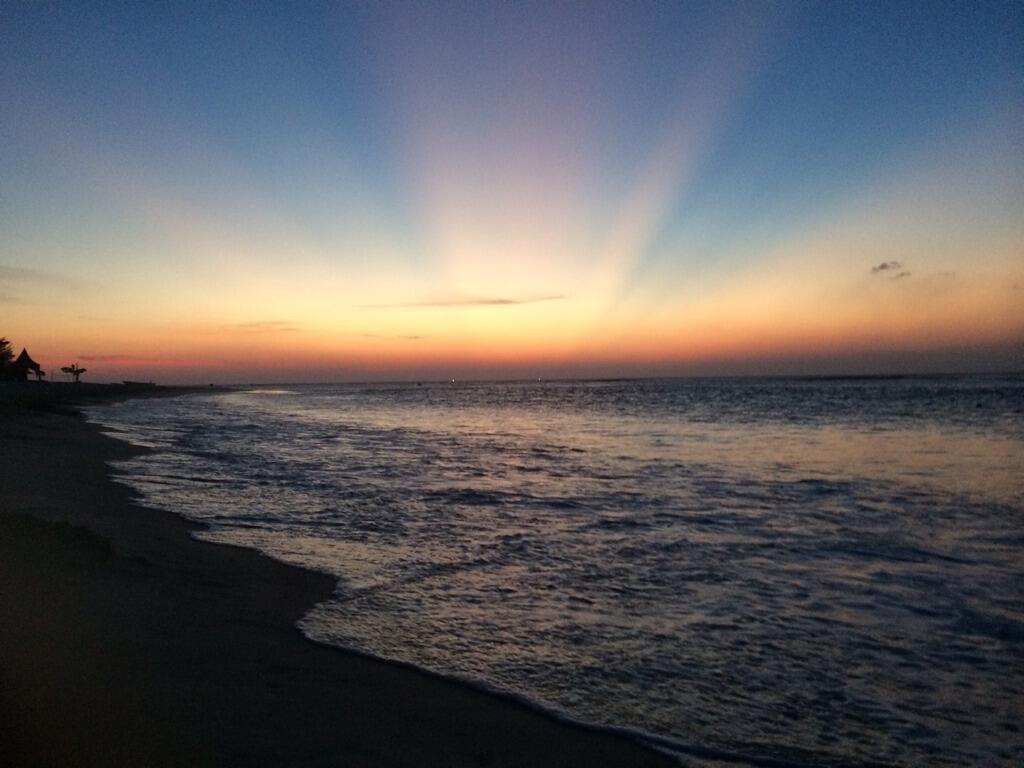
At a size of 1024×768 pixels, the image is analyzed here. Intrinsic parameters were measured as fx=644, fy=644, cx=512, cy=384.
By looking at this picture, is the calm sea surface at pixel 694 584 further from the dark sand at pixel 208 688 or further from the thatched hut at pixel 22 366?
the thatched hut at pixel 22 366

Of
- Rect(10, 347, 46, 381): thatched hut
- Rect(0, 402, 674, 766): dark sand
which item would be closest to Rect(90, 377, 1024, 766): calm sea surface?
Rect(0, 402, 674, 766): dark sand

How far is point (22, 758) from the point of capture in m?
3.41

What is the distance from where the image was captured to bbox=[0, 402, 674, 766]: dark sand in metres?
3.86

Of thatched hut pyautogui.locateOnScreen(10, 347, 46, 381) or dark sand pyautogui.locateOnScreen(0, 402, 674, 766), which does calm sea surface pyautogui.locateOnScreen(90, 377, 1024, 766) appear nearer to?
dark sand pyautogui.locateOnScreen(0, 402, 674, 766)

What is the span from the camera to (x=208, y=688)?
4652 mm

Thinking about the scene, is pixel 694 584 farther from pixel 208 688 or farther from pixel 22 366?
pixel 22 366

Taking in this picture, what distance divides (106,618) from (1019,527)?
43.1 ft

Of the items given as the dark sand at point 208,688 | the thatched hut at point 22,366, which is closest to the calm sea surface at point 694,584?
the dark sand at point 208,688

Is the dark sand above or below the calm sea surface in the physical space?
above

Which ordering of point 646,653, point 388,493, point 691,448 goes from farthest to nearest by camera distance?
1. point 691,448
2. point 388,493
3. point 646,653

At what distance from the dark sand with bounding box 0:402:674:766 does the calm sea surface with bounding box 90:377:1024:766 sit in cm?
40

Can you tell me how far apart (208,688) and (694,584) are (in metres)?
5.45

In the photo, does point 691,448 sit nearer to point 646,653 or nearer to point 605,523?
point 605,523

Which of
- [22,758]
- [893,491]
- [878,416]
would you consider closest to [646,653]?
[22,758]
